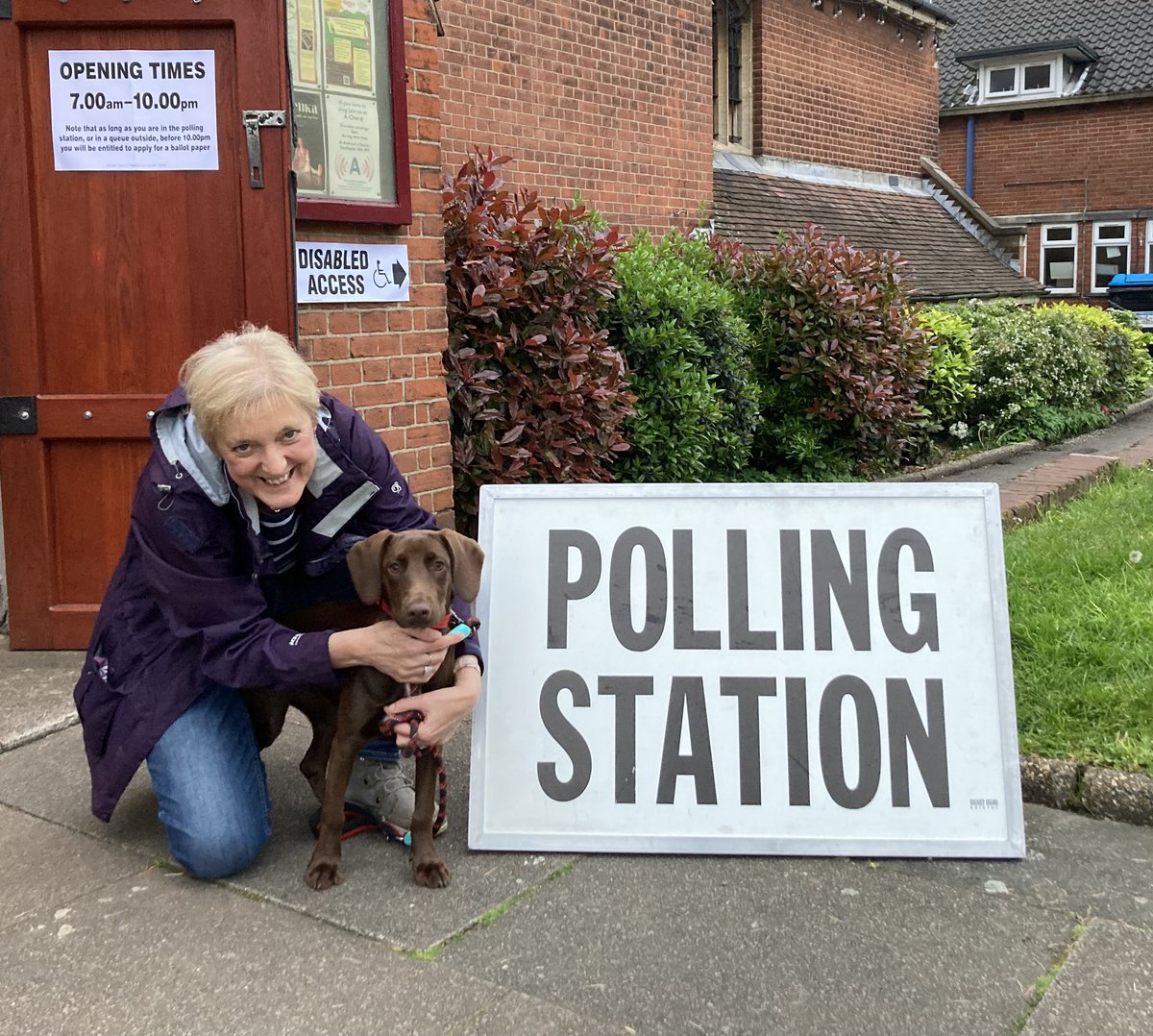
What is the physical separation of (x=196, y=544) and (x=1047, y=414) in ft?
29.7

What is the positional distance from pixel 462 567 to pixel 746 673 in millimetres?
872

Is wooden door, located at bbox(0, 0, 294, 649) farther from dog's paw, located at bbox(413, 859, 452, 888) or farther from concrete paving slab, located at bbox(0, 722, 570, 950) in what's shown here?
dog's paw, located at bbox(413, 859, 452, 888)

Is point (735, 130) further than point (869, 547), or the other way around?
point (735, 130)

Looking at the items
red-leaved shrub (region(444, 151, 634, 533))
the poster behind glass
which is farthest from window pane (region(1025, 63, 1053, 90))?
the poster behind glass

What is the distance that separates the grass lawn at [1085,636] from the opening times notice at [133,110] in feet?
11.6

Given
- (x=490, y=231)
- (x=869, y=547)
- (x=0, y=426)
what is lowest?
(x=869, y=547)

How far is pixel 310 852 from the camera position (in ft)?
10.5

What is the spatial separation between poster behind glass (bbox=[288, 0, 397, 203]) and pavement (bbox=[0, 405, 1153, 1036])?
268 cm

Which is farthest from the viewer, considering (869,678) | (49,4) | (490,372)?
(490,372)

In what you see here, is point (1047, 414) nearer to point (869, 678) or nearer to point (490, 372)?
point (490, 372)

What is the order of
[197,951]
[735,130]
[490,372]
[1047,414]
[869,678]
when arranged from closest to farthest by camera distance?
[197,951] → [869,678] → [490,372] → [1047,414] → [735,130]

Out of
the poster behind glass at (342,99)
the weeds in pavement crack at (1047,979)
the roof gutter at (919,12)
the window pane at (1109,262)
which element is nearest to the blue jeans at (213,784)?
the weeds in pavement crack at (1047,979)

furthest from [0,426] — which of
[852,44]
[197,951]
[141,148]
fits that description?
[852,44]

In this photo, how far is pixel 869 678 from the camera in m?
3.21
